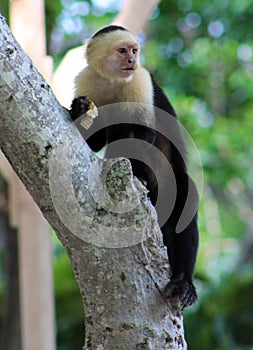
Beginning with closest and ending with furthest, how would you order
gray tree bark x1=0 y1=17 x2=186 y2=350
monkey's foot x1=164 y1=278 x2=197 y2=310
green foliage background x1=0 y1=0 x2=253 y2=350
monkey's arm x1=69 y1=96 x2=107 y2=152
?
gray tree bark x1=0 y1=17 x2=186 y2=350
monkey's foot x1=164 y1=278 x2=197 y2=310
monkey's arm x1=69 y1=96 x2=107 y2=152
green foliage background x1=0 y1=0 x2=253 y2=350

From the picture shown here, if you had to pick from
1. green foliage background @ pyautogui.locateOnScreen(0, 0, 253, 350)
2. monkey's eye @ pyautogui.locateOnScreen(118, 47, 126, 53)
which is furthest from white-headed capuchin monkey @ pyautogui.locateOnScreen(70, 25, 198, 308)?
green foliage background @ pyautogui.locateOnScreen(0, 0, 253, 350)

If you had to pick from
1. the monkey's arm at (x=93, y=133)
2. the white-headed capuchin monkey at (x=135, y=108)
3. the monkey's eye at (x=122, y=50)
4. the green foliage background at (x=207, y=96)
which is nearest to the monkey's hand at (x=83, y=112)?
the monkey's arm at (x=93, y=133)

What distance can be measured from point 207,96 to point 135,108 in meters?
3.66

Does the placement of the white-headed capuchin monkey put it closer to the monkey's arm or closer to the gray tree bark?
the monkey's arm

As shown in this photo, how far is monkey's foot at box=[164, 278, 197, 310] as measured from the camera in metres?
1.55

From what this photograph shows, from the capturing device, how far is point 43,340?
127 inches

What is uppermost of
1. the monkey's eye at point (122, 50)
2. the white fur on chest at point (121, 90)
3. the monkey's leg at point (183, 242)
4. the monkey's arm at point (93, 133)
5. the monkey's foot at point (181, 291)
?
the monkey's eye at point (122, 50)

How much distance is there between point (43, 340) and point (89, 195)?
2.02m

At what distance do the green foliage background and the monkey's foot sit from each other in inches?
95.8

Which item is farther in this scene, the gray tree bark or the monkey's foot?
the monkey's foot

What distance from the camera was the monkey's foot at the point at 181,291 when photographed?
1548mm

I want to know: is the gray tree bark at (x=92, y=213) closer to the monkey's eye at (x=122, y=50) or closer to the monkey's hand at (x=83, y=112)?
the monkey's hand at (x=83, y=112)

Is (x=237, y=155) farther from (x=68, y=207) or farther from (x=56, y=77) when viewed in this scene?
(x=68, y=207)

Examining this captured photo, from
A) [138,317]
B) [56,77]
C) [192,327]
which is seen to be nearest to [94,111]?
[138,317]
